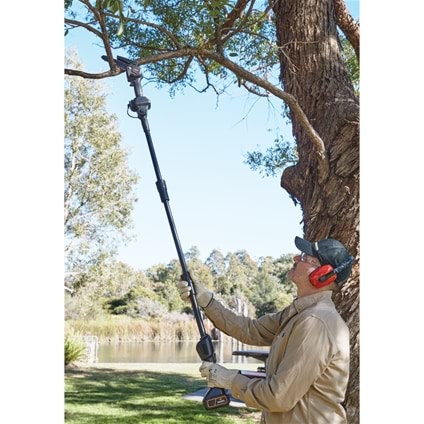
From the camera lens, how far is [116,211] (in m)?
5.66

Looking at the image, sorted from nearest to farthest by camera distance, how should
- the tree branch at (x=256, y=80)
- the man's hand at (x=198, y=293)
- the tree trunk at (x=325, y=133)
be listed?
the man's hand at (x=198, y=293) < the tree branch at (x=256, y=80) < the tree trunk at (x=325, y=133)

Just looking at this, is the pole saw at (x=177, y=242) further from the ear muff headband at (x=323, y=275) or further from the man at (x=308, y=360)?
the ear muff headband at (x=323, y=275)

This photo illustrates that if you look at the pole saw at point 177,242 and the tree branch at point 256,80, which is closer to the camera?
the pole saw at point 177,242

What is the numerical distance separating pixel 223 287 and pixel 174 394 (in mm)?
904

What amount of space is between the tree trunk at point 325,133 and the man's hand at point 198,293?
0.71 m

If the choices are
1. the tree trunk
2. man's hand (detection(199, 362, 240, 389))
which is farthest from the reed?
man's hand (detection(199, 362, 240, 389))

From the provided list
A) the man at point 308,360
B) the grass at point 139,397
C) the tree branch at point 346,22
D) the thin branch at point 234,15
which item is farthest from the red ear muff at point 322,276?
the grass at point 139,397

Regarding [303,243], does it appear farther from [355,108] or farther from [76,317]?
[76,317]

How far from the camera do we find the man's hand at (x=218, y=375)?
153 cm

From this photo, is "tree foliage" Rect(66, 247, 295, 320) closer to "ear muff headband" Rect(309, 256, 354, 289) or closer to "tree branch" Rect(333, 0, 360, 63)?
"tree branch" Rect(333, 0, 360, 63)

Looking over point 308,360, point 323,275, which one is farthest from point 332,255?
point 308,360

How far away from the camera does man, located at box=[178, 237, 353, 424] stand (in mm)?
1401

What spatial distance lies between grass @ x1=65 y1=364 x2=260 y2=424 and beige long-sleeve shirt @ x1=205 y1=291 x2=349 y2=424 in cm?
326
